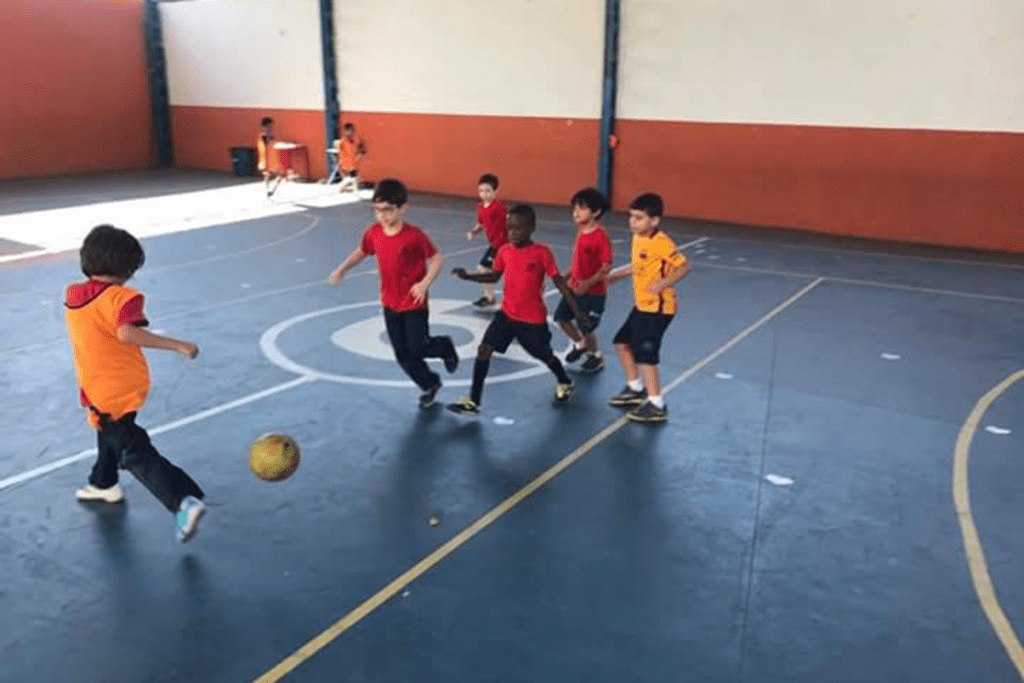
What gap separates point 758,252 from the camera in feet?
43.4

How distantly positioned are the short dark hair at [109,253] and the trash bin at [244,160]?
1987cm

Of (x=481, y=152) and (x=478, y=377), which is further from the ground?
(x=481, y=152)

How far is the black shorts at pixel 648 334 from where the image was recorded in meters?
6.16

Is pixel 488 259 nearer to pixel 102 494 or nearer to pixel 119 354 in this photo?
pixel 102 494

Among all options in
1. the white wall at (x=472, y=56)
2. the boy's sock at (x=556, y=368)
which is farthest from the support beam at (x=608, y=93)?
the boy's sock at (x=556, y=368)

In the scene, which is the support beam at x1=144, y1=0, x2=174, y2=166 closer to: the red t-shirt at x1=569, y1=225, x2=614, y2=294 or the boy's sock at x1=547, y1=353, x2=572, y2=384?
the red t-shirt at x1=569, y1=225, x2=614, y2=294

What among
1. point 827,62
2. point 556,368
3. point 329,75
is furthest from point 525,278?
point 329,75

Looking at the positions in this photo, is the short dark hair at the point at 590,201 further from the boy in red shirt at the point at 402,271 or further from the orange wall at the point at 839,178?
the orange wall at the point at 839,178

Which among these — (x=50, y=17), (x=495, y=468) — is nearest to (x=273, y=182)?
(x=50, y=17)

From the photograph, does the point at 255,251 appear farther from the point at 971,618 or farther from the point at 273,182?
the point at 971,618

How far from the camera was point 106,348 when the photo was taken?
4.40 m

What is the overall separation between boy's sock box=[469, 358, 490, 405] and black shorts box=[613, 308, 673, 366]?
3.56 feet

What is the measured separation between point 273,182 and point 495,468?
17445 mm

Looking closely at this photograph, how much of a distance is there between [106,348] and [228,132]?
2137cm
